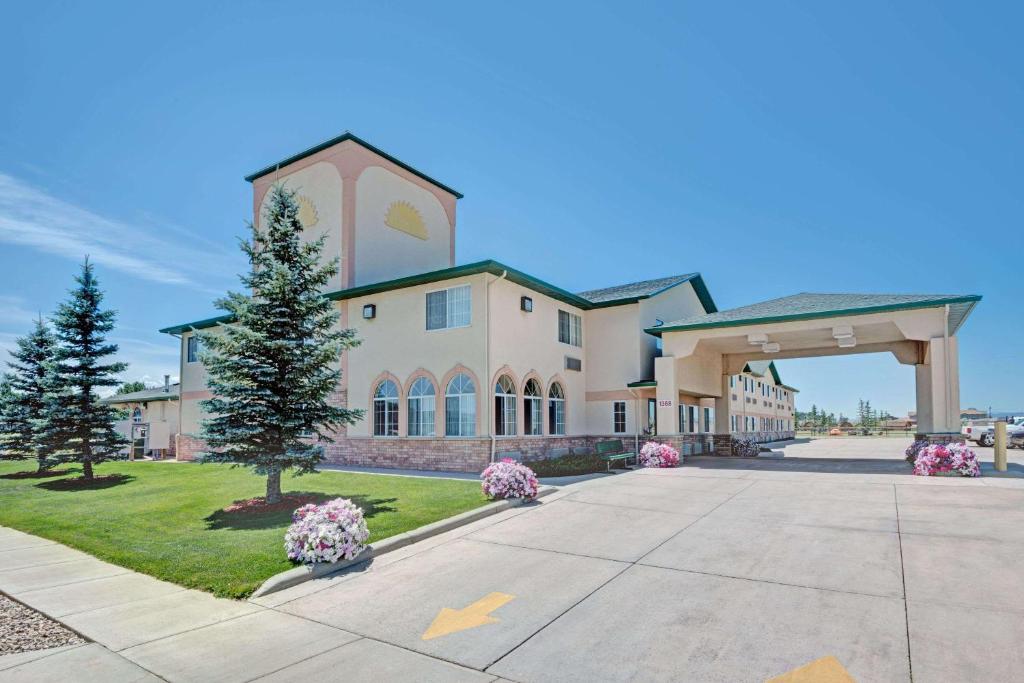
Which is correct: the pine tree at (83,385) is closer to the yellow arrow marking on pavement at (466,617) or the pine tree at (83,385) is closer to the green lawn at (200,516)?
the green lawn at (200,516)

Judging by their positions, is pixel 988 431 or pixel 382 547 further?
pixel 988 431

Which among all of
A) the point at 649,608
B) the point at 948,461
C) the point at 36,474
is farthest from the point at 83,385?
the point at 948,461

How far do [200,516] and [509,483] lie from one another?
6.00 m

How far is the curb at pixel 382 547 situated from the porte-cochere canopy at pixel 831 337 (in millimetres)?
10958

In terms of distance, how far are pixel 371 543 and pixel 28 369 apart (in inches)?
858

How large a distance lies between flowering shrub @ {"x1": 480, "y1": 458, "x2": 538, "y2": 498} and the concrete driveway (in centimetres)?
139

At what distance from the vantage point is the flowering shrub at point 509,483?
12008 mm

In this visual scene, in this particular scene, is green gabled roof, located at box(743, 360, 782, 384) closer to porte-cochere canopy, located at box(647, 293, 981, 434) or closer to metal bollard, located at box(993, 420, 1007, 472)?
porte-cochere canopy, located at box(647, 293, 981, 434)

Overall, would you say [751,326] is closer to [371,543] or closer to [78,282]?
[371,543]

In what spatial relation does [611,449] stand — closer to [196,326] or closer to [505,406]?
[505,406]

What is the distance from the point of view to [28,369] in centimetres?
2300

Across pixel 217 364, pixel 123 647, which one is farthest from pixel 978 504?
pixel 217 364

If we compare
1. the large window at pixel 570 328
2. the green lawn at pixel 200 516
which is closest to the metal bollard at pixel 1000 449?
the large window at pixel 570 328

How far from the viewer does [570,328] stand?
23.2 metres
